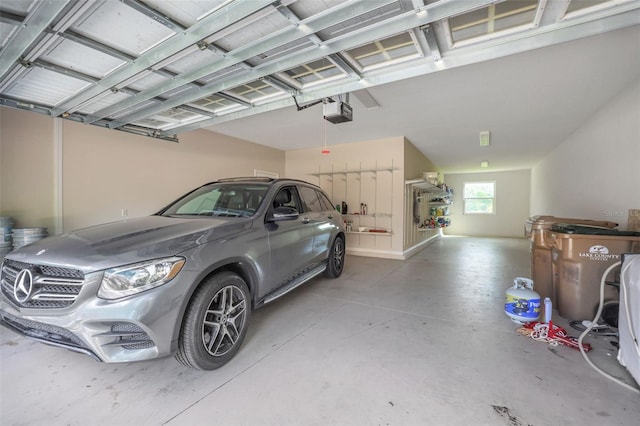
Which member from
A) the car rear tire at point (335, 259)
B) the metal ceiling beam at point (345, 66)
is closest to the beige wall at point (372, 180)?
the car rear tire at point (335, 259)

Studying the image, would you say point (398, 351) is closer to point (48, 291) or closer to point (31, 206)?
point (48, 291)

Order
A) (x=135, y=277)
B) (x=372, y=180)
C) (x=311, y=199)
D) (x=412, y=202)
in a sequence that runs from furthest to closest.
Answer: (x=412, y=202) → (x=372, y=180) → (x=311, y=199) → (x=135, y=277)

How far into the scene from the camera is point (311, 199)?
11.8ft

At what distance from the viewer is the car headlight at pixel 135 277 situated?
1.44 meters

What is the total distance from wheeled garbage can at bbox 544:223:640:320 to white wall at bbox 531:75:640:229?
3.56ft

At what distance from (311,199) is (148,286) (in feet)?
7.75

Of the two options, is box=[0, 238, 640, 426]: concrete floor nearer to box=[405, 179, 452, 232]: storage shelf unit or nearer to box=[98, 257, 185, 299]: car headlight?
box=[98, 257, 185, 299]: car headlight

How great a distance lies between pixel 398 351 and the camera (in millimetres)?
2080

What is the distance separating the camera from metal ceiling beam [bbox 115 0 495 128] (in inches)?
61.4

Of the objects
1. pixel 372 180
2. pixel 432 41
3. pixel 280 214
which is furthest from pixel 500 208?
pixel 280 214

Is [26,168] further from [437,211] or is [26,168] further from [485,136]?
[437,211]

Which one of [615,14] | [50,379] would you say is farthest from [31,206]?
[615,14]

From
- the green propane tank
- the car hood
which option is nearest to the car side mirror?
the car hood

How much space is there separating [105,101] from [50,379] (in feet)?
9.25
